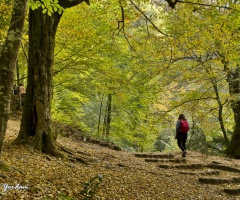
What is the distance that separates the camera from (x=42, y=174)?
151 inches

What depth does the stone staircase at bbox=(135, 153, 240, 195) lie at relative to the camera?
19.9 ft

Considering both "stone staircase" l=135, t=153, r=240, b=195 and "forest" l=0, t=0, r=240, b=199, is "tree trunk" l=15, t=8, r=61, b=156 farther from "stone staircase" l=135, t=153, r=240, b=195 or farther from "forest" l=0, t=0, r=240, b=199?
"stone staircase" l=135, t=153, r=240, b=195

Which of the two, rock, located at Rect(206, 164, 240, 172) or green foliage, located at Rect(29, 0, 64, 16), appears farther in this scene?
Answer: rock, located at Rect(206, 164, 240, 172)

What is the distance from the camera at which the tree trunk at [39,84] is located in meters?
5.20

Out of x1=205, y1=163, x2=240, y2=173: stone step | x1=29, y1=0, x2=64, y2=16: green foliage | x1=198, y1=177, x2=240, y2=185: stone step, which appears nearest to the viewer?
x1=29, y1=0, x2=64, y2=16: green foliage

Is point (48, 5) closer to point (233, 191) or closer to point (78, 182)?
point (78, 182)

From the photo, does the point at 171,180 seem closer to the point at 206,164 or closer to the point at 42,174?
the point at 206,164

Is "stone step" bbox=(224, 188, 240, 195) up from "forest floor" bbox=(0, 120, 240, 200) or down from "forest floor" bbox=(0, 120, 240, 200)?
down

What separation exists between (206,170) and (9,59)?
7090mm

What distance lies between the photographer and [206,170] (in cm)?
742

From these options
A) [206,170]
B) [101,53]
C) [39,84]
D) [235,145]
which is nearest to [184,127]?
[206,170]

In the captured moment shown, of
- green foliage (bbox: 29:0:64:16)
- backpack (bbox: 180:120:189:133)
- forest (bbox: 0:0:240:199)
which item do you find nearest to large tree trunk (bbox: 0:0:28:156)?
forest (bbox: 0:0:240:199)

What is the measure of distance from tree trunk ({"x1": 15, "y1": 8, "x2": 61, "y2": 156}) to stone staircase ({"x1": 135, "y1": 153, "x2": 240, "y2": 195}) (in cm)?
425

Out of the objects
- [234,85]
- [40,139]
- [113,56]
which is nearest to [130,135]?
[113,56]
